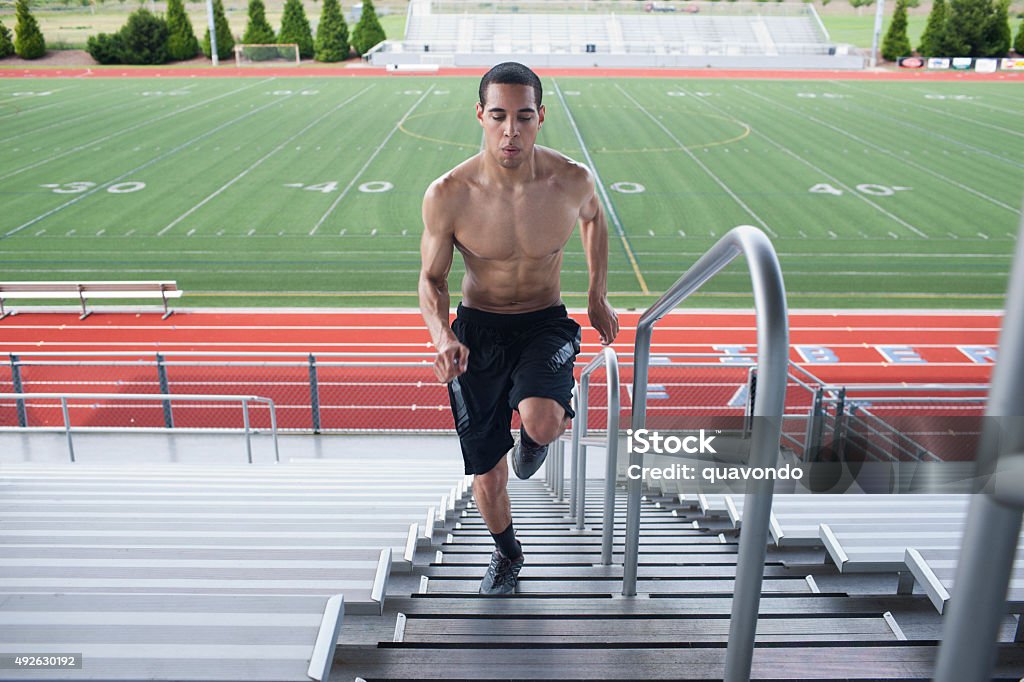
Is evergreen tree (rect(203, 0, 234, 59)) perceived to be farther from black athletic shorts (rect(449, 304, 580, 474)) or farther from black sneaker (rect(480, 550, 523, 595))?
black sneaker (rect(480, 550, 523, 595))

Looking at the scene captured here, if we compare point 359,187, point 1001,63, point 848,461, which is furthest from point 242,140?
point 1001,63

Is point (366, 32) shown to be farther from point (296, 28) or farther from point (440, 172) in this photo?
point (440, 172)

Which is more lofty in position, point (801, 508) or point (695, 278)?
point (695, 278)

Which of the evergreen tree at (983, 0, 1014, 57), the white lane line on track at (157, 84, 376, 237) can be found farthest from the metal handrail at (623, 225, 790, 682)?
the evergreen tree at (983, 0, 1014, 57)

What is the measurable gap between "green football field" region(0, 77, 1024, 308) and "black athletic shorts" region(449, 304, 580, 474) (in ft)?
31.8

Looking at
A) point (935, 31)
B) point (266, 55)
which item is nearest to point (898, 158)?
point (935, 31)

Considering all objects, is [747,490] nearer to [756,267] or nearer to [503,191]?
[756,267]

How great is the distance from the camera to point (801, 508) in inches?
145

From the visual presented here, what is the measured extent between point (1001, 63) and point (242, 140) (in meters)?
49.7

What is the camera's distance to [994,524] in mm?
877

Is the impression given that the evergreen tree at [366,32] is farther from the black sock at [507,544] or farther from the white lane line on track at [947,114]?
the black sock at [507,544]

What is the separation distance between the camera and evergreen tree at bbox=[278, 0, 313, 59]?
194 feet

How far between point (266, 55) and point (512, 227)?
59431mm

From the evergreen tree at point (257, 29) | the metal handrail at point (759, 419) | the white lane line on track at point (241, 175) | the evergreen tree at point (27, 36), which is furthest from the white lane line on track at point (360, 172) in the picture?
the evergreen tree at point (257, 29)
